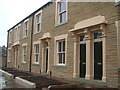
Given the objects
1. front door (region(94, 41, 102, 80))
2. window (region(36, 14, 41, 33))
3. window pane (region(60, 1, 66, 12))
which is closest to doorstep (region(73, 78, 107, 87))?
front door (region(94, 41, 102, 80))

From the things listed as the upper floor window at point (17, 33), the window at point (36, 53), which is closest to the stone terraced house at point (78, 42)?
the window at point (36, 53)

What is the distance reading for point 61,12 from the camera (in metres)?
15.2

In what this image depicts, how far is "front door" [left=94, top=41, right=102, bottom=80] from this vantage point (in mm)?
10698

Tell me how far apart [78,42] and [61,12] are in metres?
3.68

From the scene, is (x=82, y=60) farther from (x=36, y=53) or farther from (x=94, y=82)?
(x=36, y=53)

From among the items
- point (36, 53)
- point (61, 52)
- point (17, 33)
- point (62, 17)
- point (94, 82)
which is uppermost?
point (62, 17)

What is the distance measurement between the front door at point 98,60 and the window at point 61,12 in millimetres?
4343

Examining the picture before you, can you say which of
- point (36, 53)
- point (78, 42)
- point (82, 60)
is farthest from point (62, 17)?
point (36, 53)

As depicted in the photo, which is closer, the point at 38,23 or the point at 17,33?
the point at 38,23

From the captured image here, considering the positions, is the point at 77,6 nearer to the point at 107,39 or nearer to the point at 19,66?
the point at 107,39

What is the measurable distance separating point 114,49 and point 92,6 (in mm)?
3164

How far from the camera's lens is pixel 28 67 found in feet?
70.4

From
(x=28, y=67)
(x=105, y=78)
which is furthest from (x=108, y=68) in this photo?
(x=28, y=67)

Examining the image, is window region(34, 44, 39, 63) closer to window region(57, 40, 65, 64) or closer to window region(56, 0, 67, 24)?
window region(57, 40, 65, 64)
